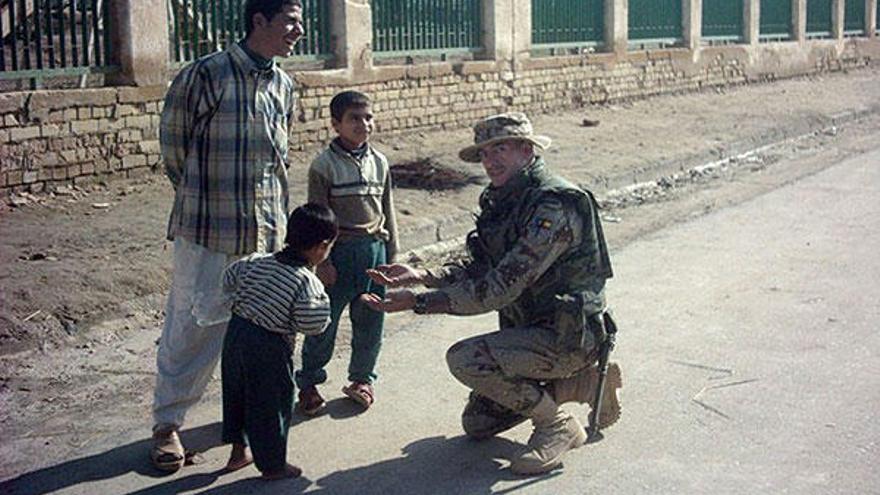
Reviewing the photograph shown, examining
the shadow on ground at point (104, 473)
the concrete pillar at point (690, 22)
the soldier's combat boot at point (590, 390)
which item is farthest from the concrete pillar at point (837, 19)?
the shadow on ground at point (104, 473)

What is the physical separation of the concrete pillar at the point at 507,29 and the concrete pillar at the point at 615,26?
2654mm

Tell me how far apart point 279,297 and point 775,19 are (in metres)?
24.3

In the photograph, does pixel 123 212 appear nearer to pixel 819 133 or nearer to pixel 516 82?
pixel 516 82

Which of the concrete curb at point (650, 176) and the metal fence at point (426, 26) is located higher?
the metal fence at point (426, 26)

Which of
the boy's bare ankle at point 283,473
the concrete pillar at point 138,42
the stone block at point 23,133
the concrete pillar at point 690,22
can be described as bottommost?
the boy's bare ankle at point 283,473

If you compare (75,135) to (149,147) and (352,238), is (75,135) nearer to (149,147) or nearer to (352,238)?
(149,147)

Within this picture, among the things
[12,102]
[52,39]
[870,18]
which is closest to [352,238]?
[12,102]

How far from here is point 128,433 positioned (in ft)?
16.4

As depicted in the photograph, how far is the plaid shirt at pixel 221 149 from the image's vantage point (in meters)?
4.54

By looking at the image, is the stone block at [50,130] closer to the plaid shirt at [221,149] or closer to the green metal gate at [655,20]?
the plaid shirt at [221,149]

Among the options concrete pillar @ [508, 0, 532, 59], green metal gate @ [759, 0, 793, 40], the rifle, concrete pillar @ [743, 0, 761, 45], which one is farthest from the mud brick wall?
green metal gate @ [759, 0, 793, 40]

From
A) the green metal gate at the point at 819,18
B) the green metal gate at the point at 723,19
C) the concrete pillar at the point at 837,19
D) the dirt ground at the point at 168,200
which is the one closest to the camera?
the dirt ground at the point at 168,200

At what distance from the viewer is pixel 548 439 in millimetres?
4598

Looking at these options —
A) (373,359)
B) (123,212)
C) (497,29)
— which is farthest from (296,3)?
(497,29)
